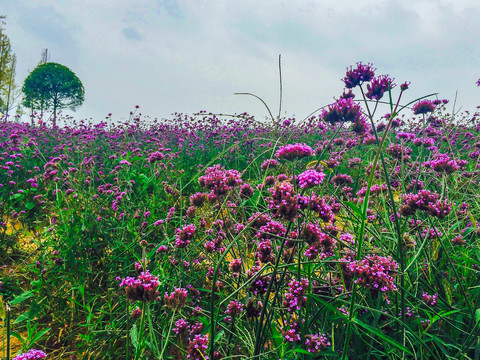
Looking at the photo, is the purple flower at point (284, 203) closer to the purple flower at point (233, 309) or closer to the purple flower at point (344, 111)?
the purple flower at point (233, 309)

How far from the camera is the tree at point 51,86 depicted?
22.6 metres

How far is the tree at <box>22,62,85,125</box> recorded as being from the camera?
22562 mm

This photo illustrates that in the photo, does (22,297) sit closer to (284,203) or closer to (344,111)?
(284,203)

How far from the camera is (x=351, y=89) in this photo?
2.01m

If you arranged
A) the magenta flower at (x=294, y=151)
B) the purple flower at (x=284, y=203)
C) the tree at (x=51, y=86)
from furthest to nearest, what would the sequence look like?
the tree at (x=51, y=86) < the magenta flower at (x=294, y=151) < the purple flower at (x=284, y=203)

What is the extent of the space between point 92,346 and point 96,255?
91 cm

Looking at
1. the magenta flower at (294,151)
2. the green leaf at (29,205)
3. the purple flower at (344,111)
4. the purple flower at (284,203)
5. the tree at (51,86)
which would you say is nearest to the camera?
the purple flower at (284,203)

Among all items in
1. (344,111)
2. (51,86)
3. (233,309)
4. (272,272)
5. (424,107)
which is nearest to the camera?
(272,272)

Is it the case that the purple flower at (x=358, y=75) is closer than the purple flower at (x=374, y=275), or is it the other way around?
the purple flower at (x=374, y=275)

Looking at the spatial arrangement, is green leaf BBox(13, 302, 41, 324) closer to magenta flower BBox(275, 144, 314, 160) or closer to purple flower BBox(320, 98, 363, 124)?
magenta flower BBox(275, 144, 314, 160)

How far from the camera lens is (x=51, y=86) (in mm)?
23031

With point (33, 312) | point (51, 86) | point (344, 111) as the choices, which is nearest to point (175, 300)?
point (344, 111)

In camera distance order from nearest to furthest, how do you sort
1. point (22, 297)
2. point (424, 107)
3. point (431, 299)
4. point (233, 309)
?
point (233, 309) → point (431, 299) → point (22, 297) → point (424, 107)

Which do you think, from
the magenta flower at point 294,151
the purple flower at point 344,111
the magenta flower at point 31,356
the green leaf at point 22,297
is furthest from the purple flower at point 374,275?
the green leaf at point 22,297
